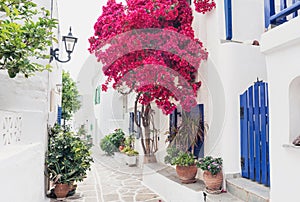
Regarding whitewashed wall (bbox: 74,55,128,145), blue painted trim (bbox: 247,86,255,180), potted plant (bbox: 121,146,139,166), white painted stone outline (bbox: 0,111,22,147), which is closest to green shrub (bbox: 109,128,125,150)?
whitewashed wall (bbox: 74,55,128,145)

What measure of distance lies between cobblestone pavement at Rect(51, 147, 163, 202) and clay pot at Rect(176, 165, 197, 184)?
2.55ft

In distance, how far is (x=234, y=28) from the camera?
445cm

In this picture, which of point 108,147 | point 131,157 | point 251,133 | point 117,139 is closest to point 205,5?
point 251,133

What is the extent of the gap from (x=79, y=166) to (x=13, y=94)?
2.44 meters

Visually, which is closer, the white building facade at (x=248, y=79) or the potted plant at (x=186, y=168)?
the white building facade at (x=248, y=79)

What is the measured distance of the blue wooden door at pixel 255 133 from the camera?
370 centimetres

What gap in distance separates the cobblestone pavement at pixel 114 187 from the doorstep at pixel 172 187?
0.62ft

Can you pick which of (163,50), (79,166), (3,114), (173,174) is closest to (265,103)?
(163,50)

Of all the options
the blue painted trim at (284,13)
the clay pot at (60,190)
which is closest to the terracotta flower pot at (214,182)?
the blue painted trim at (284,13)

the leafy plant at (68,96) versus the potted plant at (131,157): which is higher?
the leafy plant at (68,96)

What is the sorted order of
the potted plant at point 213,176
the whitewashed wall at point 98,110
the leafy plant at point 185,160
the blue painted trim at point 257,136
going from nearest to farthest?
the blue painted trim at point 257,136 → the potted plant at point 213,176 → the leafy plant at point 185,160 → the whitewashed wall at point 98,110

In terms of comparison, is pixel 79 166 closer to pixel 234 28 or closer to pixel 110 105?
pixel 234 28

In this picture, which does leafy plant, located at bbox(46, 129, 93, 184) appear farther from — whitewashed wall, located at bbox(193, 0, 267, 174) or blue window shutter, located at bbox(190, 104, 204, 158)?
whitewashed wall, located at bbox(193, 0, 267, 174)

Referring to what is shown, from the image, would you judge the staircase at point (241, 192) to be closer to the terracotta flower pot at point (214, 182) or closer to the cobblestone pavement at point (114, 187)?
the terracotta flower pot at point (214, 182)
